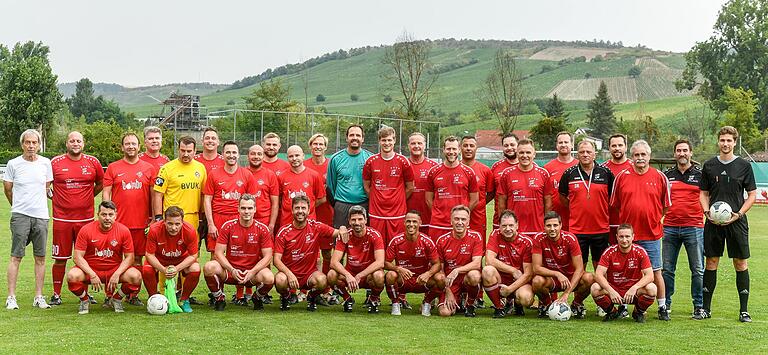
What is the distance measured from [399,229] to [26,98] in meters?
47.1

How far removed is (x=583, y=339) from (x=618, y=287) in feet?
4.24

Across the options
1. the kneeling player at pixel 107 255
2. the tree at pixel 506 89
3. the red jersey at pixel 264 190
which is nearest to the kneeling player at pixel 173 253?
the kneeling player at pixel 107 255

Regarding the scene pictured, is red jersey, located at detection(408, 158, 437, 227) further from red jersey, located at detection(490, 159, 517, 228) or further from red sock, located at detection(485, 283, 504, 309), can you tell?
red sock, located at detection(485, 283, 504, 309)

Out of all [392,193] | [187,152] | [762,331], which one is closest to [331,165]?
[392,193]

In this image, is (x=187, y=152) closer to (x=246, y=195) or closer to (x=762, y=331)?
(x=246, y=195)

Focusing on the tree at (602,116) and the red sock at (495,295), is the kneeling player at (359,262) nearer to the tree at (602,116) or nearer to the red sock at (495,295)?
the red sock at (495,295)

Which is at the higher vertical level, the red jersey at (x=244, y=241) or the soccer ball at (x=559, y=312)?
the red jersey at (x=244, y=241)

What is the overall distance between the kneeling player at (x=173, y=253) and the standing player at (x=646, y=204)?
15.2ft

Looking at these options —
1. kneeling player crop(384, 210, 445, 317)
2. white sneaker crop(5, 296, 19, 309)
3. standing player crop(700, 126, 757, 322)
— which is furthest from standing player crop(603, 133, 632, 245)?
white sneaker crop(5, 296, 19, 309)

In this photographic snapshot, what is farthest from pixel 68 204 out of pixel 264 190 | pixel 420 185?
pixel 420 185

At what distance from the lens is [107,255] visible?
919 centimetres

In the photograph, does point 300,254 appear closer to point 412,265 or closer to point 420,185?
point 412,265

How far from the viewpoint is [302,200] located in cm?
941

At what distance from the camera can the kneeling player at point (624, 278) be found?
8656 mm
